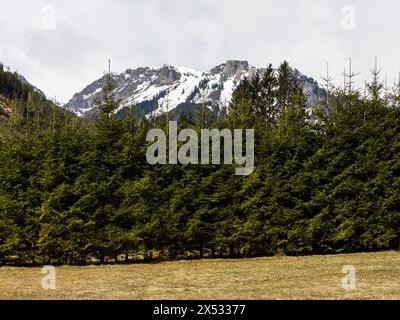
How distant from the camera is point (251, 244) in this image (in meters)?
20.1

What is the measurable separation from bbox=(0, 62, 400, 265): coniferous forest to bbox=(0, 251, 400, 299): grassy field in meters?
1.11

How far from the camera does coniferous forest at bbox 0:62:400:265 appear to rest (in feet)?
61.9

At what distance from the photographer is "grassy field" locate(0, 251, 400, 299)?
1139cm

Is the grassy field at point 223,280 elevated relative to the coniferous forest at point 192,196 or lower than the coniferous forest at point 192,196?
lower

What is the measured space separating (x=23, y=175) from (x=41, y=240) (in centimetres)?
304

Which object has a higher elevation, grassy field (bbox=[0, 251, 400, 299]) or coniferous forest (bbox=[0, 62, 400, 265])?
coniferous forest (bbox=[0, 62, 400, 265])

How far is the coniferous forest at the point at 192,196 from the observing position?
1886cm

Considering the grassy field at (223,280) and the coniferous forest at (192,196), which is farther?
the coniferous forest at (192,196)

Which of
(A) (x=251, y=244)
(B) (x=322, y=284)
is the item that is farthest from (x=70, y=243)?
(B) (x=322, y=284)

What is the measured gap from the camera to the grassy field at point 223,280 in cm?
1139

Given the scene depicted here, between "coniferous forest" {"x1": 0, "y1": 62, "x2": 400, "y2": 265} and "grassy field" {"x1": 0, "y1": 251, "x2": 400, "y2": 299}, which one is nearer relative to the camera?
"grassy field" {"x1": 0, "y1": 251, "x2": 400, "y2": 299}

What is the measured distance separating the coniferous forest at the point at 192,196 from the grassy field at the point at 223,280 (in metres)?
1.11

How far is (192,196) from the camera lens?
20.1 meters
